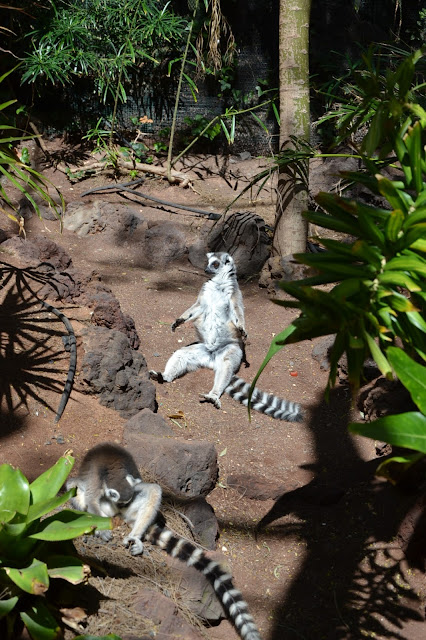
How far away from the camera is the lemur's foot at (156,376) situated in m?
5.96

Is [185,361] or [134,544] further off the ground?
[134,544]

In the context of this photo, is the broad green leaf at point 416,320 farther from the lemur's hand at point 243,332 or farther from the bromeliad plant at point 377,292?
the lemur's hand at point 243,332

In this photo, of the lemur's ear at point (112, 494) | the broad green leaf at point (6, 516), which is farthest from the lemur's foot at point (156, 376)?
the broad green leaf at point (6, 516)

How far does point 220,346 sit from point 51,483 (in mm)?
3626

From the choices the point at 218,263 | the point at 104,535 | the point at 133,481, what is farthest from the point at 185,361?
the point at 104,535

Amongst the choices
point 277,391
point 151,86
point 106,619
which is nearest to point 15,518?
point 106,619

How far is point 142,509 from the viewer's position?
395 cm

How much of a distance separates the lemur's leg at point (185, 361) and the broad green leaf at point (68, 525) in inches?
125

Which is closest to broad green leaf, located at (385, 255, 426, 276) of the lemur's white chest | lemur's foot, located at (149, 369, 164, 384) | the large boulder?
the large boulder

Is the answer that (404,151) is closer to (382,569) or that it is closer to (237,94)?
(382,569)

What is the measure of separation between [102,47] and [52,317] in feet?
18.9

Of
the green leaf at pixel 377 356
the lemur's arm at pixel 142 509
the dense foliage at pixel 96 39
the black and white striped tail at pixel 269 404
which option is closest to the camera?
the green leaf at pixel 377 356

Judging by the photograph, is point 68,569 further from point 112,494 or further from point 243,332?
point 243,332

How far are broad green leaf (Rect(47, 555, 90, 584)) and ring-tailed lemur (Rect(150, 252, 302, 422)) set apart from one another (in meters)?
3.11
